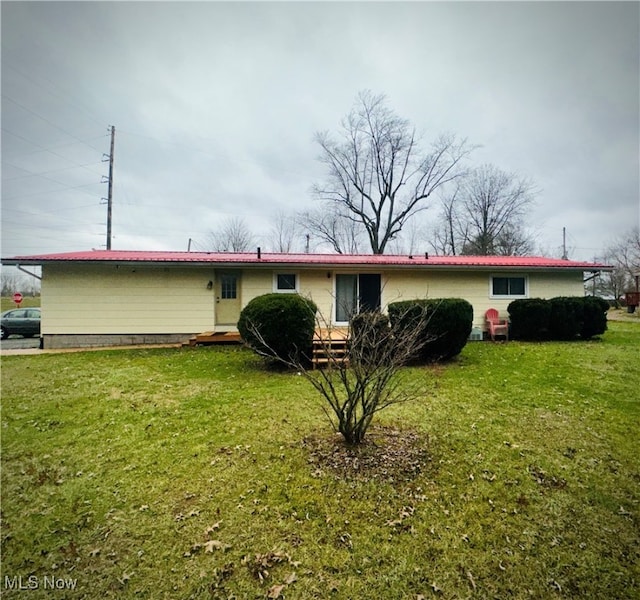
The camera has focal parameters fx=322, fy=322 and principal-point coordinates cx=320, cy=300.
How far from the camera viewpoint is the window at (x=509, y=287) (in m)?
11.3

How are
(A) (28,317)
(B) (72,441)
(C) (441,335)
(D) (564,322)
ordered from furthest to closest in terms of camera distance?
(A) (28,317) → (D) (564,322) → (C) (441,335) → (B) (72,441)

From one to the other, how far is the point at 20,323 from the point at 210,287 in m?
10.00

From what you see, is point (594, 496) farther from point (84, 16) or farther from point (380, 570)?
point (84, 16)

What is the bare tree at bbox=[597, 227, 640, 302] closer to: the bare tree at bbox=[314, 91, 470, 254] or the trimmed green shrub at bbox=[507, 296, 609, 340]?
the bare tree at bbox=[314, 91, 470, 254]

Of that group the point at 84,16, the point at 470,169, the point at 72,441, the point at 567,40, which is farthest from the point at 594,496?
the point at 470,169

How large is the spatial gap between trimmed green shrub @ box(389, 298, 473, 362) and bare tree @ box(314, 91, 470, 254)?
18300mm

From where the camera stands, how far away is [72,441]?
399 centimetres

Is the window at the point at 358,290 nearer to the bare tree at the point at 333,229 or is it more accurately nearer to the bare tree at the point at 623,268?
the bare tree at the point at 333,229

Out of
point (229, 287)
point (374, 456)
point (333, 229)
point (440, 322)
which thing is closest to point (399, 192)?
point (333, 229)

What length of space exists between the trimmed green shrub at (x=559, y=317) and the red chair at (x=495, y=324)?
12.0 inches

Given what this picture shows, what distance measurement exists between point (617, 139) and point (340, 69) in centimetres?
1482

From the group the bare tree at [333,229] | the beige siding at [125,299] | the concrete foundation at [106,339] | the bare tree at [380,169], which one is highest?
the bare tree at [380,169]

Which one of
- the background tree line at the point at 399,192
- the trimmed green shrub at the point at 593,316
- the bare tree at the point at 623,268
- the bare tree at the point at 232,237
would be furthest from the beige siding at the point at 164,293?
the bare tree at the point at 623,268

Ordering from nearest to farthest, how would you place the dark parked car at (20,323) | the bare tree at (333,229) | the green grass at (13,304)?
1. the dark parked car at (20,323)
2. the green grass at (13,304)
3. the bare tree at (333,229)
